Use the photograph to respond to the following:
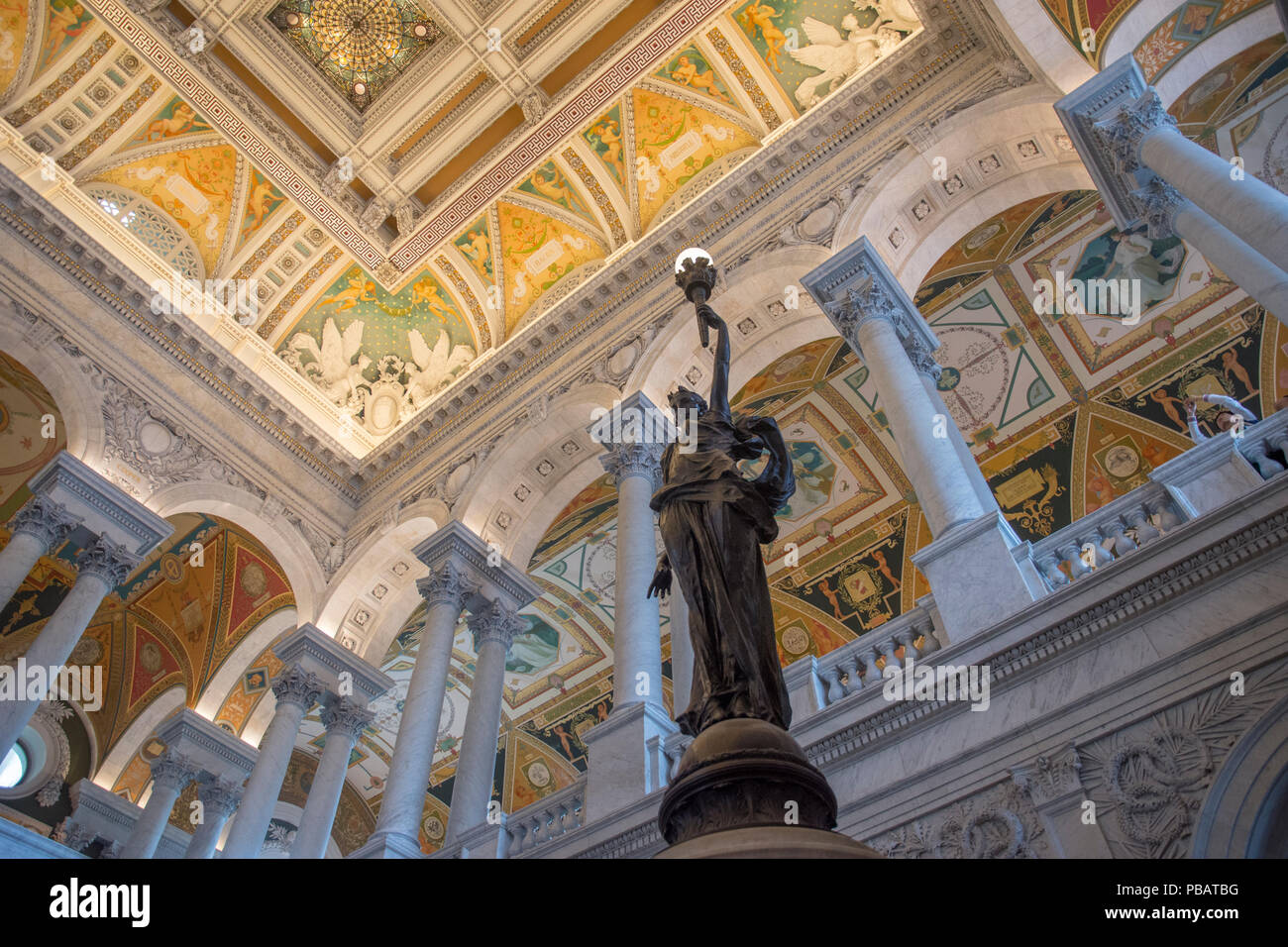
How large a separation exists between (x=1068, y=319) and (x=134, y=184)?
459 inches

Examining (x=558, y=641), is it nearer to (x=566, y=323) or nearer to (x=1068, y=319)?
(x=566, y=323)

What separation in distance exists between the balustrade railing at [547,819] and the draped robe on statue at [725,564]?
4015 mm

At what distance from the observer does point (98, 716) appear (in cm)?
1398

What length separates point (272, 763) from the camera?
9820mm

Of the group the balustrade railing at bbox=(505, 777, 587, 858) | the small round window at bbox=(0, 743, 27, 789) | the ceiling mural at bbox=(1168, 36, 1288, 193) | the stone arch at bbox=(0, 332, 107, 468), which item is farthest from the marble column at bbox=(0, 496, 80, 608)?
the ceiling mural at bbox=(1168, 36, 1288, 193)

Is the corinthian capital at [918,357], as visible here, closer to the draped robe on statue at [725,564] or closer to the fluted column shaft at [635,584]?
the fluted column shaft at [635,584]

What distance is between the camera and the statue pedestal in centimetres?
257

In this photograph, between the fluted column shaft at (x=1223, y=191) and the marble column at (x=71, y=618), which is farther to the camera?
the marble column at (x=71, y=618)

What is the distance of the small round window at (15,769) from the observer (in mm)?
12789

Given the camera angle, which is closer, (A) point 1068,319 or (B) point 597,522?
(A) point 1068,319

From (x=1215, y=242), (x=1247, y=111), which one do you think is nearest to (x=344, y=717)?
(x=1215, y=242)

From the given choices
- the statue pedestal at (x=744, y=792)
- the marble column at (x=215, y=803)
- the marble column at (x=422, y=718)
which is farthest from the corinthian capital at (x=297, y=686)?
the statue pedestal at (x=744, y=792)

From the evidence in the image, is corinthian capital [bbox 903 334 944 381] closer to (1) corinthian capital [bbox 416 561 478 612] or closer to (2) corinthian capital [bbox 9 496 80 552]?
(1) corinthian capital [bbox 416 561 478 612]
